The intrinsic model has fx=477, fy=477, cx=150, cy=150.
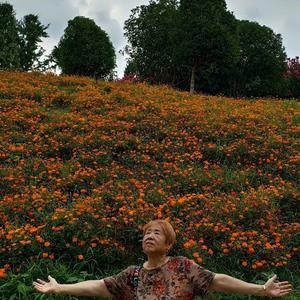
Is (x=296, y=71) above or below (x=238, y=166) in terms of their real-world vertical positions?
above

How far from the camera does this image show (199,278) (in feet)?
10.6

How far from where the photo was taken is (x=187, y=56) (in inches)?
742

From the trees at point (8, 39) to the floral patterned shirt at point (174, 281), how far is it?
97.6 feet

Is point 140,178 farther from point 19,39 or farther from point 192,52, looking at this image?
point 19,39

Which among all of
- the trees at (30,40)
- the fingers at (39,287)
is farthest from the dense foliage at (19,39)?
the fingers at (39,287)

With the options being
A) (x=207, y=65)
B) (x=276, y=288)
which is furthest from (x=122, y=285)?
(x=207, y=65)

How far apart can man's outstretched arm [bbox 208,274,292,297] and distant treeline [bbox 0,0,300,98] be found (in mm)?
15709

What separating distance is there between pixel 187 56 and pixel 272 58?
23.1 ft

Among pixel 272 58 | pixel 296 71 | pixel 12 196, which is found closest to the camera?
pixel 12 196

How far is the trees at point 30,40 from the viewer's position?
1577 inches

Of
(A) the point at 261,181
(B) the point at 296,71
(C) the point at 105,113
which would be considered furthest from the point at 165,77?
(A) the point at 261,181

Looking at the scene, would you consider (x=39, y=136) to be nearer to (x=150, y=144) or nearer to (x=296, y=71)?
(x=150, y=144)

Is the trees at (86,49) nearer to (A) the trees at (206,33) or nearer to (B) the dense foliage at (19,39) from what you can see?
(A) the trees at (206,33)

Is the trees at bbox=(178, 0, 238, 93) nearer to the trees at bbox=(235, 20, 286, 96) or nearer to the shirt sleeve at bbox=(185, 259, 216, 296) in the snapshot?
the trees at bbox=(235, 20, 286, 96)
